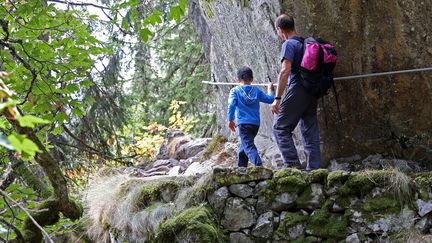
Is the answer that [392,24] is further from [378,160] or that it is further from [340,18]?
[378,160]

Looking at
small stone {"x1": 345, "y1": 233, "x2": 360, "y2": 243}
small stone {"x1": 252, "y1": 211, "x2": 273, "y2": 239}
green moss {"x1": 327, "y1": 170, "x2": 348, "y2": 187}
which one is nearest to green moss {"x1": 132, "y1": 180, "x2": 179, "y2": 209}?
small stone {"x1": 252, "y1": 211, "x2": 273, "y2": 239}

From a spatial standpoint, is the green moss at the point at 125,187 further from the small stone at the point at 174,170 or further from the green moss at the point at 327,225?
the green moss at the point at 327,225

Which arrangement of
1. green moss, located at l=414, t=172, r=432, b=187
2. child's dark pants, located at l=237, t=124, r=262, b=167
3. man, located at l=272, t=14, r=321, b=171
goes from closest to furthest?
green moss, located at l=414, t=172, r=432, b=187
man, located at l=272, t=14, r=321, b=171
child's dark pants, located at l=237, t=124, r=262, b=167

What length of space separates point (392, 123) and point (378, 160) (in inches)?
20.5

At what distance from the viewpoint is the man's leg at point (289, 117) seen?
7.21 metres

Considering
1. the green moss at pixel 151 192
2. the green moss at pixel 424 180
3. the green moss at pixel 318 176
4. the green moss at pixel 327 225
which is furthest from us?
the green moss at pixel 151 192

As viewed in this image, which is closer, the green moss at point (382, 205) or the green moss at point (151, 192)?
the green moss at point (382, 205)

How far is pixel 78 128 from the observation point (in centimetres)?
1147

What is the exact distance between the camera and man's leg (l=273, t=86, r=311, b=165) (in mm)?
7215

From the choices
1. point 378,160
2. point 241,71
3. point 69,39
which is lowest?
point 378,160

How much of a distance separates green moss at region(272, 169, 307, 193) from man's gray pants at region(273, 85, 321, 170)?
0.58 meters

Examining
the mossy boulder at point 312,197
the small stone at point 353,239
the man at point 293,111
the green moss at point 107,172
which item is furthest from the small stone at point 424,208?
the green moss at point 107,172

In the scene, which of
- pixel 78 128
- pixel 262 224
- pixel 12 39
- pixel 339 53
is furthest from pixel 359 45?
pixel 78 128

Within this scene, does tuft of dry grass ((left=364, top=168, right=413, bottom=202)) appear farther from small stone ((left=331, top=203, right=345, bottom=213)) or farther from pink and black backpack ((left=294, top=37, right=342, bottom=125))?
pink and black backpack ((left=294, top=37, right=342, bottom=125))
